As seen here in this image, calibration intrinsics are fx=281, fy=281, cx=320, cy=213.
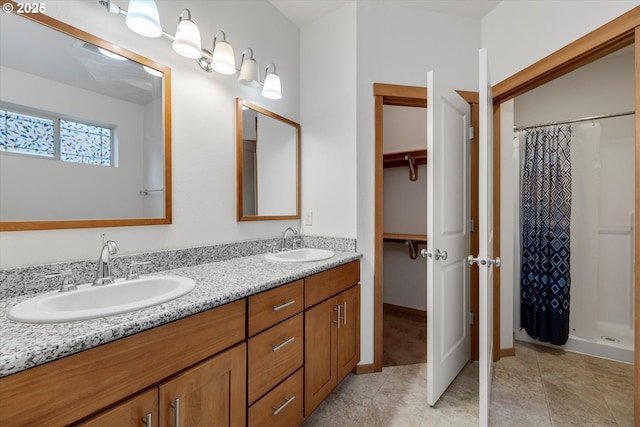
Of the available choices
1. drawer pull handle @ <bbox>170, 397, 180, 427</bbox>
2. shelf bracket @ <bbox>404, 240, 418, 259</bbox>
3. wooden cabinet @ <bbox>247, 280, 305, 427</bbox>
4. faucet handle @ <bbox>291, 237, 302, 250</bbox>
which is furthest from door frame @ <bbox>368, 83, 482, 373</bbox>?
drawer pull handle @ <bbox>170, 397, 180, 427</bbox>

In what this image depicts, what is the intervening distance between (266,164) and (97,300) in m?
1.22

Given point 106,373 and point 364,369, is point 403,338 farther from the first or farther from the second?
point 106,373

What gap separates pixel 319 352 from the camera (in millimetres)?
1481

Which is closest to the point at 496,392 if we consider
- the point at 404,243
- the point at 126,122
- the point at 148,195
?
the point at 404,243

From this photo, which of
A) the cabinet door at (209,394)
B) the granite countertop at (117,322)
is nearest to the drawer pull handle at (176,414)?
the cabinet door at (209,394)

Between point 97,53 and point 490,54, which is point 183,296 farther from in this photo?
point 490,54

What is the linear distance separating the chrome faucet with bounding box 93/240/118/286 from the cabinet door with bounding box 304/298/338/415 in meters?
0.84

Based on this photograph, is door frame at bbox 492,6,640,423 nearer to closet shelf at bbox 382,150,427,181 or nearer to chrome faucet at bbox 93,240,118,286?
closet shelf at bbox 382,150,427,181

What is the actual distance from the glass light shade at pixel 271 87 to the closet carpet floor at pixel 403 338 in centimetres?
206

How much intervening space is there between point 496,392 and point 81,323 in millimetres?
2153

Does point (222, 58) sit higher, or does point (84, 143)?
point (222, 58)

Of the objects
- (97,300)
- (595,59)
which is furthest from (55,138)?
(595,59)

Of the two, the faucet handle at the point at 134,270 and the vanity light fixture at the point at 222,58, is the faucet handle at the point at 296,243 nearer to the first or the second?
the faucet handle at the point at 134,270

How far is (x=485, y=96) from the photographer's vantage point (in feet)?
4.62
